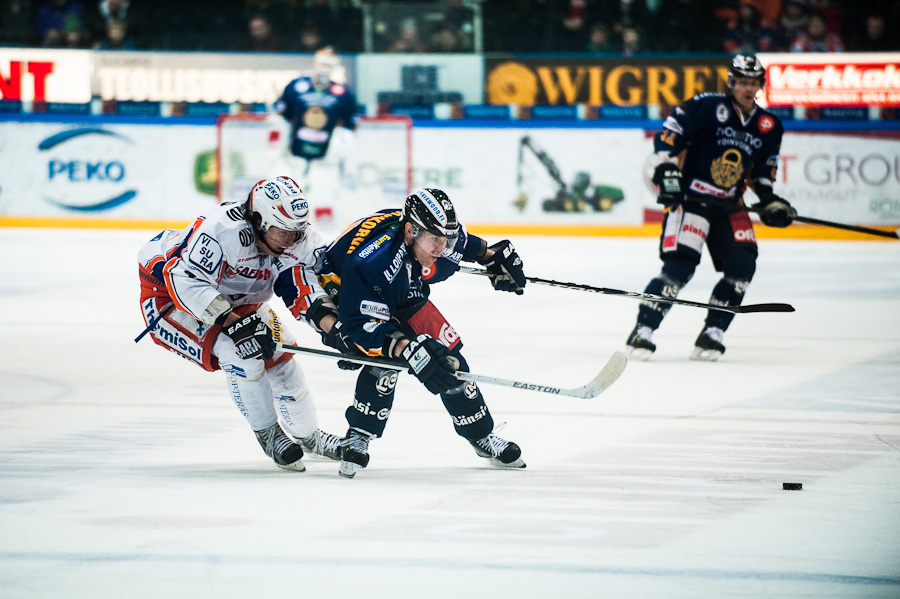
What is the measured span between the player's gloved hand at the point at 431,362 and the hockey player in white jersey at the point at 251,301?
0.31 metres

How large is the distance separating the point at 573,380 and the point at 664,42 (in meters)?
9.23

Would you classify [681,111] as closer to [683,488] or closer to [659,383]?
[659,383]

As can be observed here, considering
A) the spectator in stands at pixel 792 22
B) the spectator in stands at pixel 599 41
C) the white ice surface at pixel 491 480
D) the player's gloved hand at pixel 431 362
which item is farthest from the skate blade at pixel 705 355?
the spectator in stands at pixel 792 22

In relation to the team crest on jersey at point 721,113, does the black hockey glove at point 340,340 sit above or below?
below

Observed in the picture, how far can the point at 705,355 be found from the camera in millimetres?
6312

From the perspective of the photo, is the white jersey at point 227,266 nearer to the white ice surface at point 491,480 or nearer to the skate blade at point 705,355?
the white ice surface at point 491,480

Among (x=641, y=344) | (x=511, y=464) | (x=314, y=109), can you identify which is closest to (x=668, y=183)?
(x=641, y=344)

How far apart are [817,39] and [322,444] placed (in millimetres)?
11042

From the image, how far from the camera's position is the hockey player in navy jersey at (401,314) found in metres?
3.74

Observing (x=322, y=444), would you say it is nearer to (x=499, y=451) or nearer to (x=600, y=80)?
(x=499, y=451)

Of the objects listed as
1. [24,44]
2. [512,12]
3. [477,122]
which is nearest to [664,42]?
[512,12]

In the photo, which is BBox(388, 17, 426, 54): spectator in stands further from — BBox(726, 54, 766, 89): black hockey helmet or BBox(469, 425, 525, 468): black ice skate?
BBox(469, 425, 525, 468): black ice skate

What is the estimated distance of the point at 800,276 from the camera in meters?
9.49

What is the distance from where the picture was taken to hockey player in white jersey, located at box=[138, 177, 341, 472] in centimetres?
386
